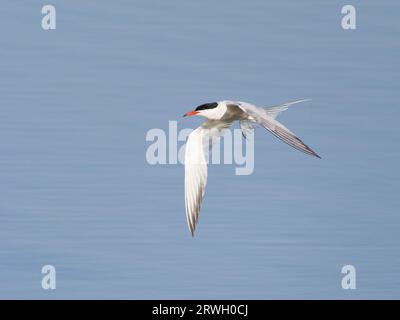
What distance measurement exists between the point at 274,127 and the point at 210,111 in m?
0.99

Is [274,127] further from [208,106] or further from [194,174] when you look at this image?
[194,174]

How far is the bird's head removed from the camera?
7562 millimetres

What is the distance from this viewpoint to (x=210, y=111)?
7559 mm

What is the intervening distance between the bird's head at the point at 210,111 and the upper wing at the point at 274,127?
0.75ft

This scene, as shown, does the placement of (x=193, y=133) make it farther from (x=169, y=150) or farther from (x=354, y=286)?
(x=354, y=286)

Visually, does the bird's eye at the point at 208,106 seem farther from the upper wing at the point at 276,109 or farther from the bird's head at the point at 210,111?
the upper wing at the point at 276,109

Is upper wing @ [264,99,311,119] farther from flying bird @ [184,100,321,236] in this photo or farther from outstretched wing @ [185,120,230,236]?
outstretched wing @ [185,120,230,236]

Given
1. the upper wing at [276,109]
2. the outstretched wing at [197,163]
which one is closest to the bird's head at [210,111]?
the outstretched wing at [197,163]

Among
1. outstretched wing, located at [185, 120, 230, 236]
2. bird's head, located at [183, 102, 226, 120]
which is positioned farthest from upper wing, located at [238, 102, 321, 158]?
outstretched wing, located at [185, 120, 230, 236]

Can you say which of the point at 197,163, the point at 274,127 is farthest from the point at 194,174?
the point at 274,127

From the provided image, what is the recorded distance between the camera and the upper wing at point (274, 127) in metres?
6.29

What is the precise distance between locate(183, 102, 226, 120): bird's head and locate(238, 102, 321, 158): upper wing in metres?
0.23
